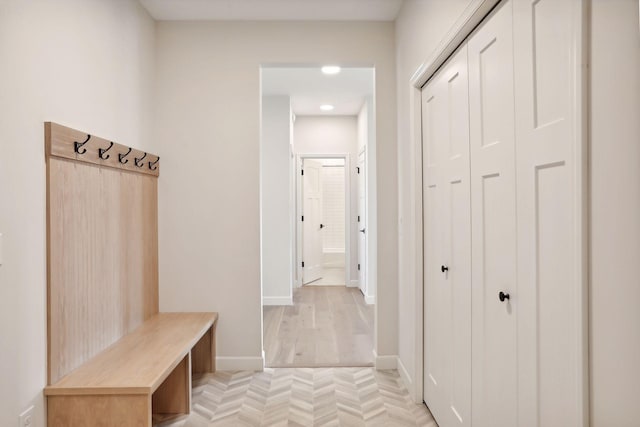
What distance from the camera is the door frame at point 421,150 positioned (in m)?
1.07

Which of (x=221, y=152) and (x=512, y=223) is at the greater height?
(x=221, y=152)

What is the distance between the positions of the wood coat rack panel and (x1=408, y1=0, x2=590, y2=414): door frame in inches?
68.5

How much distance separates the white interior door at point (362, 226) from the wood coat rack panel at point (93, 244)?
134 inches

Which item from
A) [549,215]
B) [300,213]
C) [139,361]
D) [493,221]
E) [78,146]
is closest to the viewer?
[549,215]

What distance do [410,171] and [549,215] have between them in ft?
5.23

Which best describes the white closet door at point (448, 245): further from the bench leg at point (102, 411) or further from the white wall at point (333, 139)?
the white wall at point (333, 139)

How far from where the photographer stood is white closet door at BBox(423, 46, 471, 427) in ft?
6.57

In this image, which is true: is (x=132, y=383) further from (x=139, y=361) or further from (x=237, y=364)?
(x=237, y=364)

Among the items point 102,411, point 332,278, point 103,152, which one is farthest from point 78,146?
point 332,278

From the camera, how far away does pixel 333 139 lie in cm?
677

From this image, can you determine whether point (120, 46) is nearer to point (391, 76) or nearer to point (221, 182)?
point (221, 182)

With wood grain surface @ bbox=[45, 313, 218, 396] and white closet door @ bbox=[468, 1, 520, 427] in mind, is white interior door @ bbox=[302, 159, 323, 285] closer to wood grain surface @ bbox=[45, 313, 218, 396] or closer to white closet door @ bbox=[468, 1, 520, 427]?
wood grain surface @ bbox=[45, 313, 218, 396]

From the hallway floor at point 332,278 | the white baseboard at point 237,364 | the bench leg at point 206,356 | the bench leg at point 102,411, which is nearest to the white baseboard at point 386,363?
the white baseboard at point 237,364

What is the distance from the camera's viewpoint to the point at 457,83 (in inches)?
82.0
